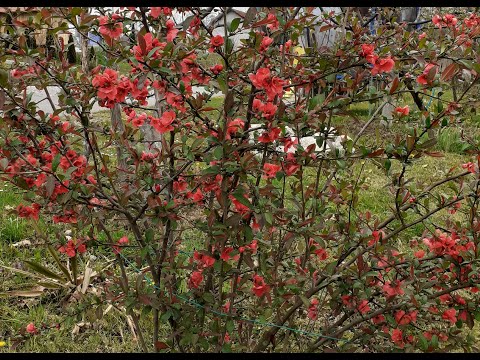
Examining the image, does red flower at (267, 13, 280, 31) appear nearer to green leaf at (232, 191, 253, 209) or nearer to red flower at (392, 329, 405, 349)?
green leaf at (232, 191, 253, 209)

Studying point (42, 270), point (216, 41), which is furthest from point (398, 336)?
point (42, 270)

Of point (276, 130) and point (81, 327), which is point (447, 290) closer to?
point (276, 130)

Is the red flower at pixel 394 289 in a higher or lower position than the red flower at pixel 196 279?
higher

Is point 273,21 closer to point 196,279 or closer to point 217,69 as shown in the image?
point 217,69

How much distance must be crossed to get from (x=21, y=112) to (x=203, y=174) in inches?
22.3

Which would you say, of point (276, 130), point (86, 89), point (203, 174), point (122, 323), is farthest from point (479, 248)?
point (122, 323)

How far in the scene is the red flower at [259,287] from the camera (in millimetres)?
Answer: 1703

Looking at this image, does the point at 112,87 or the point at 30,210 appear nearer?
the point at 112,87

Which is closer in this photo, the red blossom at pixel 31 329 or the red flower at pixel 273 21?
the red flower at pixel 273 21

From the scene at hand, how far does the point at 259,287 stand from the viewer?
5.57 feet

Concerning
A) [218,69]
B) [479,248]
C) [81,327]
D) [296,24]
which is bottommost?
[81,327]

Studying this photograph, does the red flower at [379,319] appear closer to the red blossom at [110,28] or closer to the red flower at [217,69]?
the red flower at [217,69]

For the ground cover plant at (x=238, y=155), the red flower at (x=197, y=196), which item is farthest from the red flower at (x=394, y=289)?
the red flower at (x=197, y=196)

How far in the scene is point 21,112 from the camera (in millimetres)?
1588
